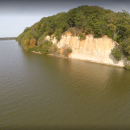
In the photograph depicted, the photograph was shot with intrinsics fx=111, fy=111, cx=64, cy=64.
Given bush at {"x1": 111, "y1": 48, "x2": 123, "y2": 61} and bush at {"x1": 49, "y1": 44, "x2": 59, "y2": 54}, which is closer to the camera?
bush at {"x1": 111, "y1": 48, "x2": 123, "y2": 61}

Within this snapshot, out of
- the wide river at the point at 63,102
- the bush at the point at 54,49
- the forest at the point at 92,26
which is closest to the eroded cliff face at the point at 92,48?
the forest at the point at 92,26

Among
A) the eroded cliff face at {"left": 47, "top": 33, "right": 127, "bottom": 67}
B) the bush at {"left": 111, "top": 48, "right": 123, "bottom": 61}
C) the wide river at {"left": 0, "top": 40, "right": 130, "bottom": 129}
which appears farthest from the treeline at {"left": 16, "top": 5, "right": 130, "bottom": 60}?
the wide river at {"left": 0, "top": 40, "right": 130, "bottom": 129}

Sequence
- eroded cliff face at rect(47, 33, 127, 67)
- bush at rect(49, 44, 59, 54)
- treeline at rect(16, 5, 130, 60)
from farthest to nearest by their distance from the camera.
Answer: bush at rect(49, 44, 59, 54)
eroded cliff face at rect(47, 33, 127, 67)
treeline at rect(16, 5, 130, 60)

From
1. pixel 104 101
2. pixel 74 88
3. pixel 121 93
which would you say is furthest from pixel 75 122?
pixel 121 93

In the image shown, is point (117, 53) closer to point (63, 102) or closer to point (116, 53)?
point (116, 53)

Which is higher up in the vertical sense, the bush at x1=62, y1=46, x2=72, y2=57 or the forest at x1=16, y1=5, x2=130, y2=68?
the forest at x1=16, y1=5, x2=130, y2=68

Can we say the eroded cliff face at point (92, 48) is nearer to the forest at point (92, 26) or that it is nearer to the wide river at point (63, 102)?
the forest at point (92, 26)

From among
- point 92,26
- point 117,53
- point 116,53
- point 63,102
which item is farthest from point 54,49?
point 63,102

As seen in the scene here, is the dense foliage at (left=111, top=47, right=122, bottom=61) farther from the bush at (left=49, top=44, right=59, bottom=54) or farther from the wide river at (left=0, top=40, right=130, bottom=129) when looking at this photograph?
the bush at (left=49, top=44, right=59, bottom=54)
